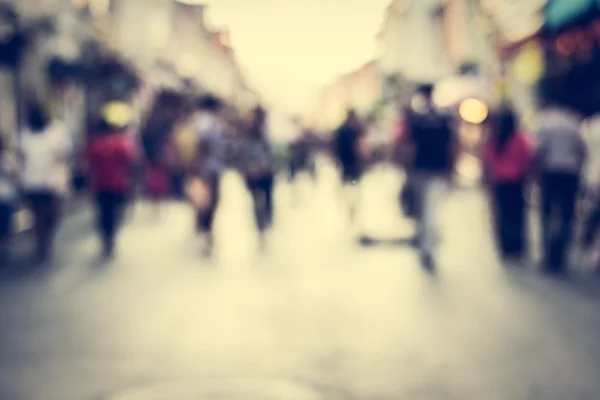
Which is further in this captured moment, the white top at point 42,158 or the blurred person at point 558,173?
the white top at point 42,158

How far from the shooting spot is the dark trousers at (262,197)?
15.2 metres

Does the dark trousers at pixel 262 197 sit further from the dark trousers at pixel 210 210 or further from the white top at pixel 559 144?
the white top at pixel 559 144

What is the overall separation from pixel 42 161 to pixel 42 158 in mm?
38

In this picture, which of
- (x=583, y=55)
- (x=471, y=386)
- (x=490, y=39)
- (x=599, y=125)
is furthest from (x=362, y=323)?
(x=490, y=39)

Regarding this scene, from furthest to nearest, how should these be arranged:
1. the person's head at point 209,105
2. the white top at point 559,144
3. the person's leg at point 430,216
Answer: the person's head at point 209,105 → the person's leg at point 430,216 → the white top at point 559,144

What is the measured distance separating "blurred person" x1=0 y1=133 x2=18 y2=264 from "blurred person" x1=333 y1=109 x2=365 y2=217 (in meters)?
6.20

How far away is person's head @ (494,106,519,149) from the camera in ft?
39.3

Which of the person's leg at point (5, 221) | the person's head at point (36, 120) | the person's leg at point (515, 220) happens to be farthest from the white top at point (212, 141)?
the person's leg at point (515, 220)

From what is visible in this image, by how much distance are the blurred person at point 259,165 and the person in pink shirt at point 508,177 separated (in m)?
3.83

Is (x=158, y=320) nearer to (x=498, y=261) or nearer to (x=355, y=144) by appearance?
(x=498, y=261)

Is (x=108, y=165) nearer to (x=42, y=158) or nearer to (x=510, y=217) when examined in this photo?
(x=42, y=158)

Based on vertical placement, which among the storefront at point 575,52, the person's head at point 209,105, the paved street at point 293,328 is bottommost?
the paved street at point 293,328

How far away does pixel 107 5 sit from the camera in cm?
3559

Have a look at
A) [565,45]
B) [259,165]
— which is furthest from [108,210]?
[565,45]
